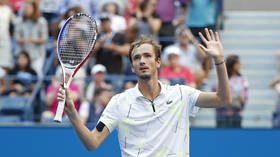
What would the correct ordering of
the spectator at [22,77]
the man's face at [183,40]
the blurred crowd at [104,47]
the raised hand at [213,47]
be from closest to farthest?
1. the raised hand at [213,47]
2. the blurred crowd at [104,47]
3. the spectator at [22,77]
4. the man's face at [183,40]

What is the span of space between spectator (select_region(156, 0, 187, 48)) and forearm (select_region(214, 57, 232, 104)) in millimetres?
5982

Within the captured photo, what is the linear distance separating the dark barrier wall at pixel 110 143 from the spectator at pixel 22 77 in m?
0.99

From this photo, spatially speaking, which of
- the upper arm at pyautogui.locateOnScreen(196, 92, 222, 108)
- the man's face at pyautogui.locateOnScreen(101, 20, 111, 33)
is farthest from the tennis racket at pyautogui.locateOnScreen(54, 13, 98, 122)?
the man's face at pyautogui.locateOnScreen(101, 20, 111, 33)

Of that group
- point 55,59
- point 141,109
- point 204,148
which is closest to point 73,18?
point 141,109

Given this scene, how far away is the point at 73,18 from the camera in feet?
22.0

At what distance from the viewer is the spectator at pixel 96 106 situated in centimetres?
1067

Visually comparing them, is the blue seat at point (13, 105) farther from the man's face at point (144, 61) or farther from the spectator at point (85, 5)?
the man's face at point (144, 61)

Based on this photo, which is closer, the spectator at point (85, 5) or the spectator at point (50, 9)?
the spectator at point (85, 5)

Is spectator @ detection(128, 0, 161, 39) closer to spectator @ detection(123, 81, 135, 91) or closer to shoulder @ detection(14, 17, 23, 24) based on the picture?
spectator @ detection(123, 81, 135, 91)

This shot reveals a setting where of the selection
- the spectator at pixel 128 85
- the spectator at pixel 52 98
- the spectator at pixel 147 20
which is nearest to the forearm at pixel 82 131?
the spectator at pixel 52 98

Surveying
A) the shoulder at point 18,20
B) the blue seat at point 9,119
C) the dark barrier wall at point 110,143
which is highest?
the shoulder at point 18,20

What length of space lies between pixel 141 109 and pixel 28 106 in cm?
476

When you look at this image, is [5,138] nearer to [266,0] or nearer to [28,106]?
[28,106]

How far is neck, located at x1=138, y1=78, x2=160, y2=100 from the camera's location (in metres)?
6.31
